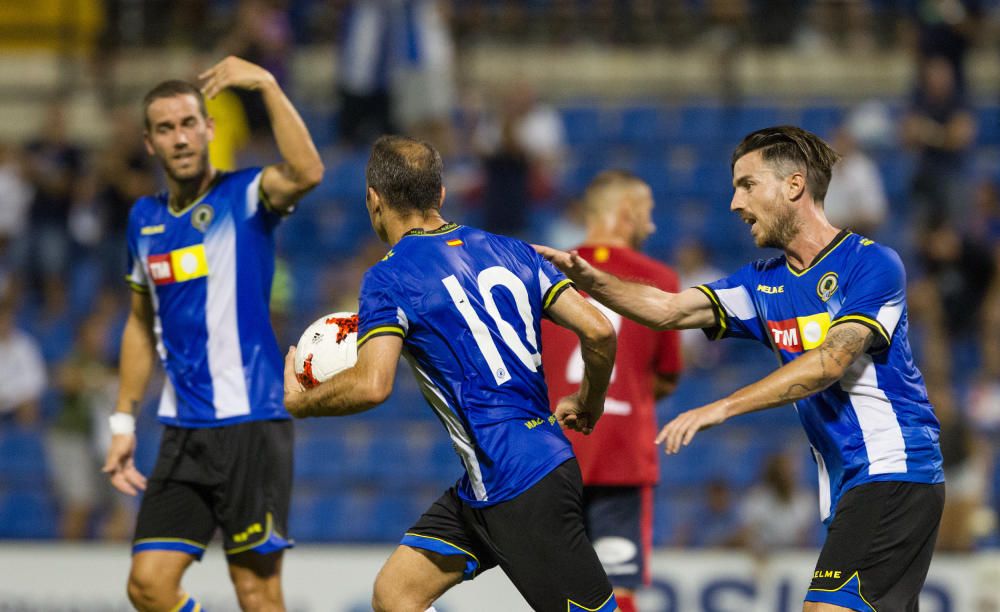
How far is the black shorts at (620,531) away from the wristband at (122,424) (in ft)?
7.46

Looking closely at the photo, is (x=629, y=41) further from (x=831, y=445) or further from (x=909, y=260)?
(x=831, y=445)

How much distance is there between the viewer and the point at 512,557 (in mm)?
5043

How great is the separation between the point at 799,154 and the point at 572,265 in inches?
39.4

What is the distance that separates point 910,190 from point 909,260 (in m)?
1.08

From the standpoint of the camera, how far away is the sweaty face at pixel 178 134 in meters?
6.49

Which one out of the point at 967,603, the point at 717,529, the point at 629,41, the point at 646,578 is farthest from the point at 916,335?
the point at 646,578

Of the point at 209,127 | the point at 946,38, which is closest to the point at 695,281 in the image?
the point at 946,38

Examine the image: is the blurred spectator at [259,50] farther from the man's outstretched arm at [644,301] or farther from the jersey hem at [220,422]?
the man's outstretched arm at [644,301]

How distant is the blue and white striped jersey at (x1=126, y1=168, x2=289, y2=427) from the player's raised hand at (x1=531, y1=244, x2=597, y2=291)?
1770mm

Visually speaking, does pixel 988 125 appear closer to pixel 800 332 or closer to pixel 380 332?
pixel 800 332

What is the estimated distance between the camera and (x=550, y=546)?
498cm

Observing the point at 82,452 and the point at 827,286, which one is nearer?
the point at 827,286

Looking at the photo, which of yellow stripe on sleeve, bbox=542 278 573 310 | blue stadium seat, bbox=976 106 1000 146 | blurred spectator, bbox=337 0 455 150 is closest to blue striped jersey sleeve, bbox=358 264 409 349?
yellow stripe on sleeve, bbox=542 278 573 310

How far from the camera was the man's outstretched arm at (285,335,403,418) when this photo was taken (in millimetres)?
4750
